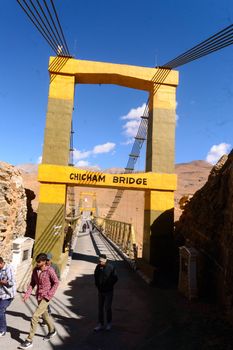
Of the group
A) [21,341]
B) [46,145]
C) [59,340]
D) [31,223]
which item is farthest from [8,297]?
[31,223]

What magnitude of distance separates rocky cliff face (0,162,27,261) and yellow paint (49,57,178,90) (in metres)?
5.52

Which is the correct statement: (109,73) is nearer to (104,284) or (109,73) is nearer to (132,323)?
(104,284)

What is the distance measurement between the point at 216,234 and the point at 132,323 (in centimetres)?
399

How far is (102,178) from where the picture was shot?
15094 mm

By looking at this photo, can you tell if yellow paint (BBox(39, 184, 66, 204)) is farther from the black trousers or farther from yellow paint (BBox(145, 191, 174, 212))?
the black trousers

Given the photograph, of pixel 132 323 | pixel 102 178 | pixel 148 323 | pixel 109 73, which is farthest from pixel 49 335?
pixel 109 73

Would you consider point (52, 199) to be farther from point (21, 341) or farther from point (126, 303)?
point (21, 341)

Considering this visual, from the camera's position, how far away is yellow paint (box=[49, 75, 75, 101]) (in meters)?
15.2

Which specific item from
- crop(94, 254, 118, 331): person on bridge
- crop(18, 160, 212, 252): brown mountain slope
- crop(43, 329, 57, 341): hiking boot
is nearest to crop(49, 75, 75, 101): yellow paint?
crop(94, 254, 118, 331): person on bridge

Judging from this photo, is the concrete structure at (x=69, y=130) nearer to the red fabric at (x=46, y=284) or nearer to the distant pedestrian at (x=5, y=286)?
the distant pedestrian at (x=5, y=286)

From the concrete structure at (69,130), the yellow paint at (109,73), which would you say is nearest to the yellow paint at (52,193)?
the concrete structure at (69,130)

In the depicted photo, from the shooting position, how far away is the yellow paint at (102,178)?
14492mm

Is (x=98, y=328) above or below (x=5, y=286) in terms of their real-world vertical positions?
below

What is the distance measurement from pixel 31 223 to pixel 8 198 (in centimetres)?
736
